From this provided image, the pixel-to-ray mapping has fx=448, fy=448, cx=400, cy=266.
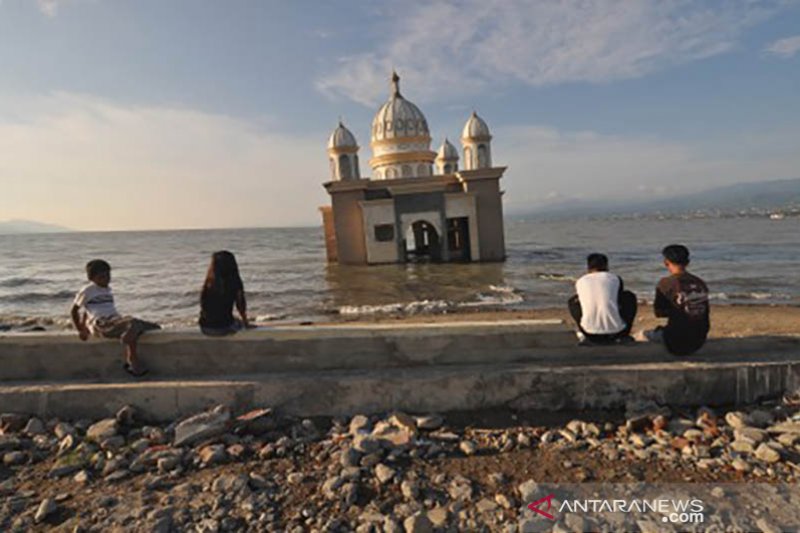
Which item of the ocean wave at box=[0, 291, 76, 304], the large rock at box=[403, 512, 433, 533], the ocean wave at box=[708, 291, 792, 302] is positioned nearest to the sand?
the ocean wave at box=[708, 291, 792, 302]

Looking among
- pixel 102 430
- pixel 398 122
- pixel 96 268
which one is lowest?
pixel 102 430

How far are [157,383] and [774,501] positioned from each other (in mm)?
4544

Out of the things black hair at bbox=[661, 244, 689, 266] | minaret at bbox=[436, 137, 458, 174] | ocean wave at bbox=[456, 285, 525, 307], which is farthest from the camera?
minaret at bbox=[436, 137, 458, 174]

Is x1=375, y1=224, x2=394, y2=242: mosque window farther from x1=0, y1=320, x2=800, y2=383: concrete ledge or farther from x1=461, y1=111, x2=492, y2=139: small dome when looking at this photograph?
x1=0, y1=320, x2=800, y2=383: concrete ledge

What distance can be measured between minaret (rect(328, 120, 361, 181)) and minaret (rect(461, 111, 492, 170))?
7.34 m

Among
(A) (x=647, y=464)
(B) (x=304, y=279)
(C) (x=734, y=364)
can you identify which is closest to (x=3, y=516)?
(A) (x=647, y=464)

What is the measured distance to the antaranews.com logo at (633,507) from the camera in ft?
7.88

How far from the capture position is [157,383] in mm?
4066

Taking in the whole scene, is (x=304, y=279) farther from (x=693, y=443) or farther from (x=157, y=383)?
(x=693, y=443)

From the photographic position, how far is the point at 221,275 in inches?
170

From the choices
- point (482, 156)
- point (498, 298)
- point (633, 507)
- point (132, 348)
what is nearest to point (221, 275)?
point (132, 348)

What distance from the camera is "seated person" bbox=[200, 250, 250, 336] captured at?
14.1ft

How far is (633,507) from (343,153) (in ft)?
92.6

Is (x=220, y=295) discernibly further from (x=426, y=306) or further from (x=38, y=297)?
(x=38, y=297)
